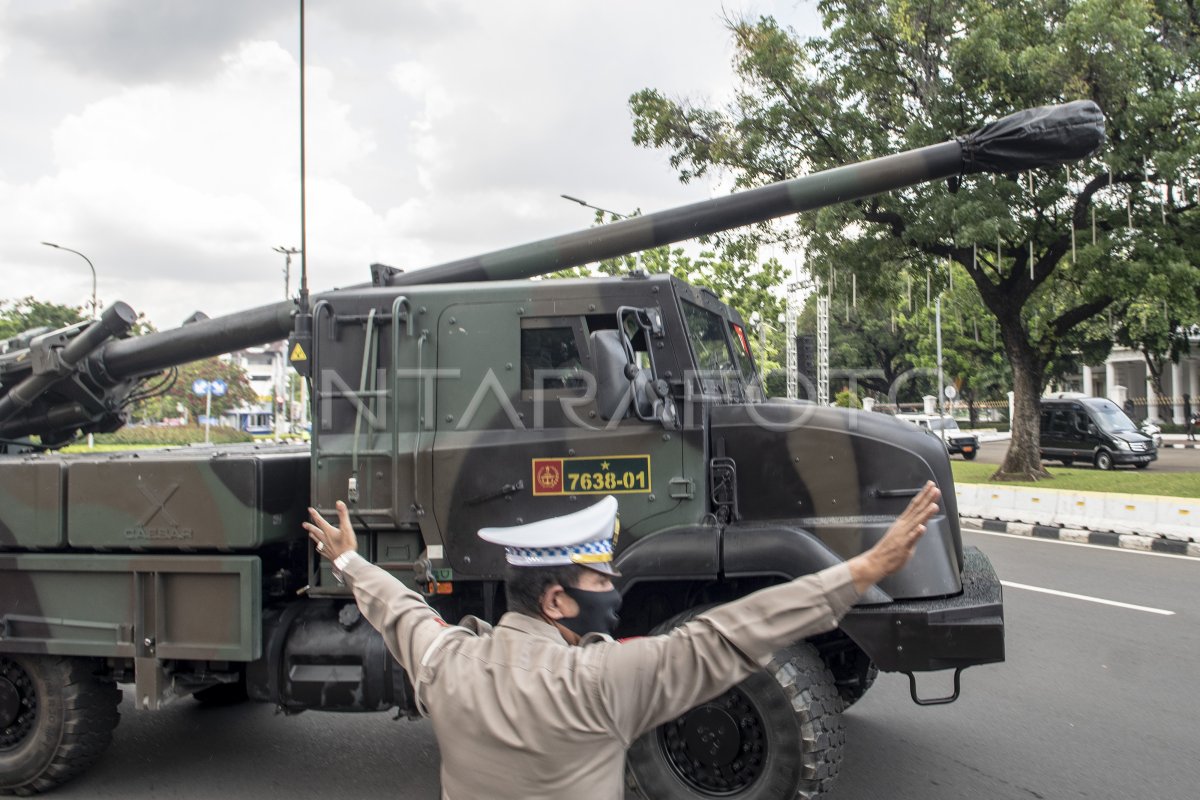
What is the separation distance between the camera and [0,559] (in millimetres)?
4750

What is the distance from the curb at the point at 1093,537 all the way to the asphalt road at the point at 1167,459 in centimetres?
1052

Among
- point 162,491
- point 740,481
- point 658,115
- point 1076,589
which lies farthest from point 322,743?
point 658,115

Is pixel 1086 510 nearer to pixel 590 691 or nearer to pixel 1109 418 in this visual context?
pixel 590 691

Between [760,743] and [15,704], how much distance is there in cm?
357

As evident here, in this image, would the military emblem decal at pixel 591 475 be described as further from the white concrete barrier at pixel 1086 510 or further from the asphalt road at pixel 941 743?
the white concrete barrier at pixel 1086 510

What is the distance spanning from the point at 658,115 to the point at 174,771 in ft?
48.9

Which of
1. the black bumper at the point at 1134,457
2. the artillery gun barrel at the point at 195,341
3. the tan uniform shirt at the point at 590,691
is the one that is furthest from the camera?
the black bumper at the point at 1134,457

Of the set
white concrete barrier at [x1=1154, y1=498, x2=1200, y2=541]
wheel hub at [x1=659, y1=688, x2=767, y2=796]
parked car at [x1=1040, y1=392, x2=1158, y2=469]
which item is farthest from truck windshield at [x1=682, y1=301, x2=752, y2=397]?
parked car at [x1=1040, y1=392, x2=1158, y2=469]

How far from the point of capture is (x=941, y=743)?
17.1ft

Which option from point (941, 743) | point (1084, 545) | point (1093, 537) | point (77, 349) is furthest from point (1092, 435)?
point (77, 349)

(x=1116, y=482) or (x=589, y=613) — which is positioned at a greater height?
(x=589, y=613)

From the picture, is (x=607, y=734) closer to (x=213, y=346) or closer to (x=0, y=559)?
(x=0, y=559)

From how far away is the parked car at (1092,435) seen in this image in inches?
947

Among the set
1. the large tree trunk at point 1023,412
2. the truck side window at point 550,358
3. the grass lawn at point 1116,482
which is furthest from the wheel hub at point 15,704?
the large tree trunk at point 1023,412
